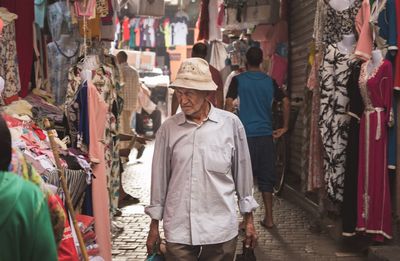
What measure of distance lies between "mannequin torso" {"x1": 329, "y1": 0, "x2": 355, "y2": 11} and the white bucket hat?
3175mm

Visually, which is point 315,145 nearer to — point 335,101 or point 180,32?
point 335,101

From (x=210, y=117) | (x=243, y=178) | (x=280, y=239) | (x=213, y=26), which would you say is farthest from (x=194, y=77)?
(x=213, y=26)

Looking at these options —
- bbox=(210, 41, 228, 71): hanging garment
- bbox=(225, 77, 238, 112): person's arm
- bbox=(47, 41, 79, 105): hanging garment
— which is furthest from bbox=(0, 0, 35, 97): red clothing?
bbox=(210, 41, 228, 71): hanging garment

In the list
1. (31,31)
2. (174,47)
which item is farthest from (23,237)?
(174,47)

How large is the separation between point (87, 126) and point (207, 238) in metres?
2.04

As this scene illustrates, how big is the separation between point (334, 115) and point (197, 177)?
10.4 feet

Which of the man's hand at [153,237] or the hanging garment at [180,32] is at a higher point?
the hanging garment at [180,32]

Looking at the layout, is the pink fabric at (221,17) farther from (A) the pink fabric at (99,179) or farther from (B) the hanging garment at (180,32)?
(B) the hanging garment at (180,32)

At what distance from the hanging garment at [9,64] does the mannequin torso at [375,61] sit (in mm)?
3587

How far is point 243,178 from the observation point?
3.54m

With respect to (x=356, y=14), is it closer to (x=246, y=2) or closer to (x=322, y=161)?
(x=322, y=161)

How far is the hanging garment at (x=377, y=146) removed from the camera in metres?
5.37

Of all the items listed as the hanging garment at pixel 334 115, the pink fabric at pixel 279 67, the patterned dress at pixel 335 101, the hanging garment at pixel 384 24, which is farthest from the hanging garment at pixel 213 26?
the hanging garment at pixel 384 24

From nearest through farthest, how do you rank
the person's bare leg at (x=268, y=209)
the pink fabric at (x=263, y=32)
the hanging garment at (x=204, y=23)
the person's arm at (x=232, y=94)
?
the person's arm at (x=232, y=94)
the person's bare leg at (x=268, y=209)
the pink fabric at (x=263, y=32)
the hanging garment at (x=204, y=23)
